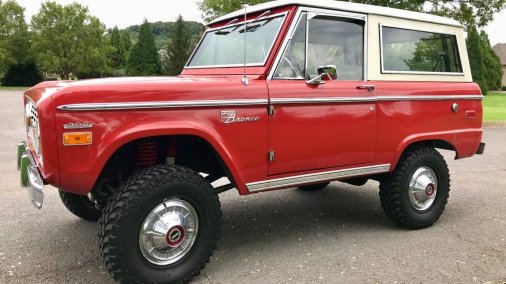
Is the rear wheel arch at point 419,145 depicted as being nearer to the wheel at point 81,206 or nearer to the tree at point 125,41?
the wheel at point 81,206

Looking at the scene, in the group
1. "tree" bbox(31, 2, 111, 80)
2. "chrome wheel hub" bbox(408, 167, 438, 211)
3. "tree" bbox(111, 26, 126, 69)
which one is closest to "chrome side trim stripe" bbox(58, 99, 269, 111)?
"chrome wheel hub" bbox(408, 167, 438, 211)

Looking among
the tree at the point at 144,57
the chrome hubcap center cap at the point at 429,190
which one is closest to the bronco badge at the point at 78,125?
the chrome hubcap center cap at the point at 429,190

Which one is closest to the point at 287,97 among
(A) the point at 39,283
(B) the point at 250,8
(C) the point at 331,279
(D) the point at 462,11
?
(B) the point at 250,8

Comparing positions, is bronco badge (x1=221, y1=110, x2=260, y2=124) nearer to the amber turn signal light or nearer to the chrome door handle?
the amber turn signal light

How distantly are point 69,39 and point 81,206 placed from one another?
2260 inches

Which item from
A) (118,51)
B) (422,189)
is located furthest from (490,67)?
(118,51)

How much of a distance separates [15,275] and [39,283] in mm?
271

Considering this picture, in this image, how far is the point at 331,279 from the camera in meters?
3.31

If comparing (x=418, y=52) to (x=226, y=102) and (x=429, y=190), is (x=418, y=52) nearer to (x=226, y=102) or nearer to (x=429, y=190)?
(x=429, y=190)

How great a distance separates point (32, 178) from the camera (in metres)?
3.30

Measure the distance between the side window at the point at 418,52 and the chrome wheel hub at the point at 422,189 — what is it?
103 centimetres

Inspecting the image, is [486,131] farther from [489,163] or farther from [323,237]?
[323,237]

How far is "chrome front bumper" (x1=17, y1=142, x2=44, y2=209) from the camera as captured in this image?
3090mm

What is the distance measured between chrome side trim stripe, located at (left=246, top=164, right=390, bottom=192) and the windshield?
0.96 meters
